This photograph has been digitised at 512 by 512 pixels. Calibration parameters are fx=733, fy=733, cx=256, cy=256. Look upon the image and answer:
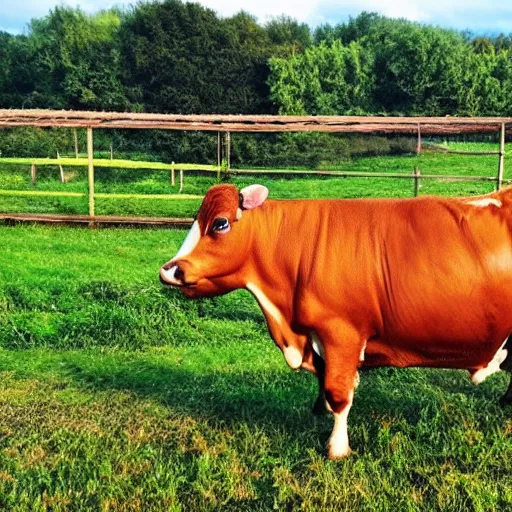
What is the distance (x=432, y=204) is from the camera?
3.78 meters

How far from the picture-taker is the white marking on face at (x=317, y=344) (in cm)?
372

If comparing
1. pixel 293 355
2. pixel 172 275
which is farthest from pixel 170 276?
pixel 293 355

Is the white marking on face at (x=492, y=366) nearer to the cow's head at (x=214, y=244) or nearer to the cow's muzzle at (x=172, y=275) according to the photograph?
the cow's head at (x=214, y=244)

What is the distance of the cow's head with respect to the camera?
11.9ft

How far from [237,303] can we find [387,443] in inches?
155

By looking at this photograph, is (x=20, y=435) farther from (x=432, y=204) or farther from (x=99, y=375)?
(x=432, y=204)

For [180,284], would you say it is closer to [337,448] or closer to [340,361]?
[340,361]

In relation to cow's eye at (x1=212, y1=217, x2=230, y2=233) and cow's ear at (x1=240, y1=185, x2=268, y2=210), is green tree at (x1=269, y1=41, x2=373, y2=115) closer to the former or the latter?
cow's ear at (x1=240, y1=185, x2=268, y2=210)

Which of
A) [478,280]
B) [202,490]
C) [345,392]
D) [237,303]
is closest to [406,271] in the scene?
[478,280]

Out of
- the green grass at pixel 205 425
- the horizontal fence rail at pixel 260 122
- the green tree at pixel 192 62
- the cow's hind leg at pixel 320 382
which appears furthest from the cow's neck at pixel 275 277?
the green tree at pixel 192 62

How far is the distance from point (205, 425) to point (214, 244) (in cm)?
127

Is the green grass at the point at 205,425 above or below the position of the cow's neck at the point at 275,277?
below

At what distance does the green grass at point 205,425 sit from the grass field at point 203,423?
0.04ft

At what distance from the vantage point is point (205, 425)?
14.2 feet
